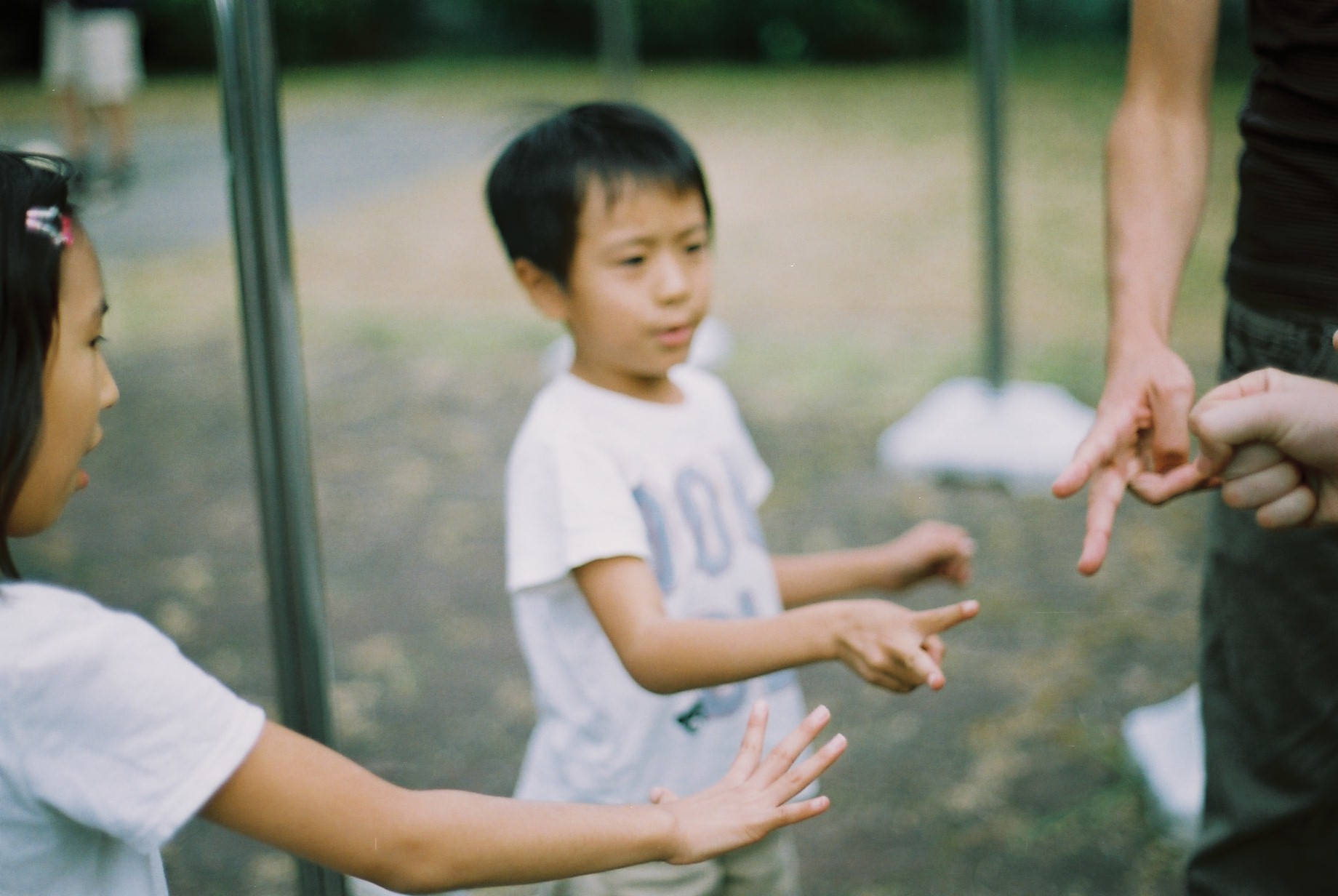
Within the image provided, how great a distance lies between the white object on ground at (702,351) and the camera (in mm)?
4650

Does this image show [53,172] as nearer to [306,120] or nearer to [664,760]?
[664,760]

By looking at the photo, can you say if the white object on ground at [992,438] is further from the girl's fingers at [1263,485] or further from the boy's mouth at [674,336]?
the girl's fingers at [1263,485]

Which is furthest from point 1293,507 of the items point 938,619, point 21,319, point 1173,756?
point 1173,756

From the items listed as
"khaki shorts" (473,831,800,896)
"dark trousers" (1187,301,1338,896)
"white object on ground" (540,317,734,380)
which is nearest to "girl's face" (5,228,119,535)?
"khaki shorts" (473,831,800,896)

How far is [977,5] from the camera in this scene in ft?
12.3

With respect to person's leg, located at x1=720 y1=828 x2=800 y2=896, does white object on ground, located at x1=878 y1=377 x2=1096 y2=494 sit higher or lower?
lower

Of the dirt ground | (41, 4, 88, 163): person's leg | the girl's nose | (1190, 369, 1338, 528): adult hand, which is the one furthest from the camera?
(41, 4, 88, 163): person's leg

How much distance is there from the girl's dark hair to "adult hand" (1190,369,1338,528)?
3.24 ft

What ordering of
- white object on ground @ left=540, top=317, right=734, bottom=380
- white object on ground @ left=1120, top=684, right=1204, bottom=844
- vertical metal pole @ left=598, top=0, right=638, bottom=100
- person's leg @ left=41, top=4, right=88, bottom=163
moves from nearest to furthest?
white object on ground @ left=1120, top=684, right=1204, bottom=844 < vertical metal pole @ left=598, top=0, right=638, bottom=100 < white object on ground @ left=540, top=317, right=734, bottom=380 < person's leg @ left=41, top=4, right=88, bottom=163

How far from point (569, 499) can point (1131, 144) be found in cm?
82

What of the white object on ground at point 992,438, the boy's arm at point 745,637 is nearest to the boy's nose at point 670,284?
the boy's arm at point 745,637

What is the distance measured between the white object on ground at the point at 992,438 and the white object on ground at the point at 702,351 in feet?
2.75

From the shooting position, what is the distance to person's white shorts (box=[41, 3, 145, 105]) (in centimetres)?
863

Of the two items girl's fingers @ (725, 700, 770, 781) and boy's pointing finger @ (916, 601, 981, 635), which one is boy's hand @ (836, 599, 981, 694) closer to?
boy's pointing finger @ (916, 601, 981, 635)
